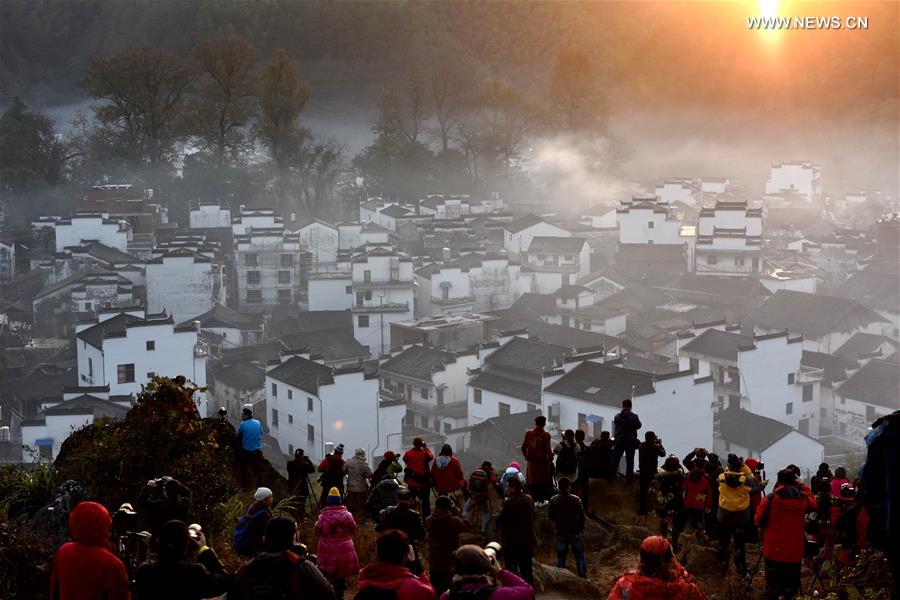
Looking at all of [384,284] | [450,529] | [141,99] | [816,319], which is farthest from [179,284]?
[450,529]

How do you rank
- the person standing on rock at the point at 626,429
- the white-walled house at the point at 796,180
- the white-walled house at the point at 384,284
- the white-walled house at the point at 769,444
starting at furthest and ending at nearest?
1. the white-walled house at the point at 796,180
2. the white-walled house at the point at 384,284
3. the white-walled house at the point at 769,444
4. the person standing on rock at the point at 626,429

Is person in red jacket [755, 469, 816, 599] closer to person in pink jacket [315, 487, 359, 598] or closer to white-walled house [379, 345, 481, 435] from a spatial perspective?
person in pink jacket [315, 487, 359, 598]

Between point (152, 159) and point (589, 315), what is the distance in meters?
20.6

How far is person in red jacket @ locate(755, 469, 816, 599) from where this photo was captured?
5.44 metres

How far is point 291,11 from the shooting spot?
60.7 metres

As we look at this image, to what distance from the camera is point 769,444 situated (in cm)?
2012

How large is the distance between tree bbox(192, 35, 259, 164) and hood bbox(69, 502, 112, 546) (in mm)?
40052

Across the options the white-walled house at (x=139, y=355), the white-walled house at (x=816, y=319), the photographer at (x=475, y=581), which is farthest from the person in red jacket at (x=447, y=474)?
the white-walled house at (x=816, y=319)

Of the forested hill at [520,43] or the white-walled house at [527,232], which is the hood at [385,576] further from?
the forested hill at [520,43]

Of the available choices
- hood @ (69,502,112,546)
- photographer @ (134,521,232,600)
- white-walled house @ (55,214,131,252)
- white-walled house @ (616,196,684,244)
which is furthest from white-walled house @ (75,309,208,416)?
white-walled house @ (616,196,684,244)

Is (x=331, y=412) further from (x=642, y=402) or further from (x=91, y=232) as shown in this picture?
(x=91, y=232)

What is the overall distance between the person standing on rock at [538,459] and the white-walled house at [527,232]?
2974 cm

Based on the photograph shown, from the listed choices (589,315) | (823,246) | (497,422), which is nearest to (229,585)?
(497,422)

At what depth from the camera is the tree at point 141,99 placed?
41.5 meters
